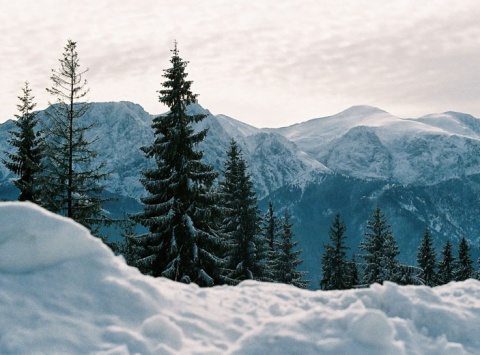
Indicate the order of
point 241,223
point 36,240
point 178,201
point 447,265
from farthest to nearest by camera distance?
point 447,265, point 241,223, point 178,201, point 36,240

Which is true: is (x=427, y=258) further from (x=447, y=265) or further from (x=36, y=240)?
(x=36, y=240)

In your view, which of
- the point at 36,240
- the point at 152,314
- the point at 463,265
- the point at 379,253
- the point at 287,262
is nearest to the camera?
the point at 152,314

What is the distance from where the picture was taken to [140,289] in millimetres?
5160

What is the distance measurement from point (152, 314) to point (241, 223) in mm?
21933

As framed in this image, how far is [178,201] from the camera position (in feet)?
59.4

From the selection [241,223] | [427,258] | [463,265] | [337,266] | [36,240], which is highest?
[36,240]

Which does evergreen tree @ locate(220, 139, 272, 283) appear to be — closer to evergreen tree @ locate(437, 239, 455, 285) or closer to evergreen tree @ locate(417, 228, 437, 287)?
evergreen tree @ locate(417, 228, 437, 287)

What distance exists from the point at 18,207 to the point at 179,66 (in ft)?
48.2

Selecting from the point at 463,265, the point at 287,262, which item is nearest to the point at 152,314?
the point at 287,262

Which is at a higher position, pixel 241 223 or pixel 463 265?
pixel 241 223

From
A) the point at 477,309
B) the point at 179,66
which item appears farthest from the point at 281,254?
the point at 477,309

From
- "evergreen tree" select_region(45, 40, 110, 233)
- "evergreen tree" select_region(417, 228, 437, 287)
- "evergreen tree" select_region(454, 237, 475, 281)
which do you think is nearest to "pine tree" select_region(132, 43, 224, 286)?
"evergreen tree" select_region(45, 40, 110, 233)

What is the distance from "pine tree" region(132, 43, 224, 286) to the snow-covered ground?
40.3 feet

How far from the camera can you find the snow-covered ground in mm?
4301
